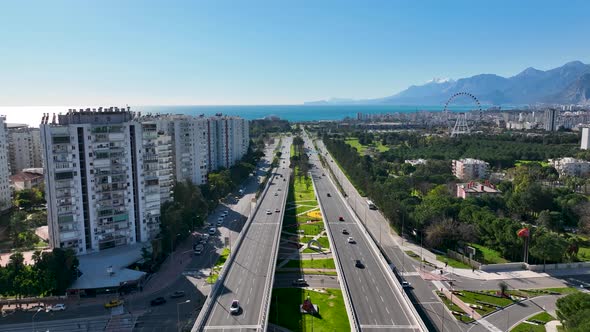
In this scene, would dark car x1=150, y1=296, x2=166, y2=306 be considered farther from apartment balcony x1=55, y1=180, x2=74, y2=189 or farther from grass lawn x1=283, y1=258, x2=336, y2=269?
apartment balcony x1=55, y1=180, x2=74, y2=189

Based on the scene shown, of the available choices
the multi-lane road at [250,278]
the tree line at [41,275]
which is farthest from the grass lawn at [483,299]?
the tree line at [41,275]

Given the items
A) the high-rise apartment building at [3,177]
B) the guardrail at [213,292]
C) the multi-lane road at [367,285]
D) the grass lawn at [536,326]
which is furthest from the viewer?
the high-rise apartment building at [3,177]

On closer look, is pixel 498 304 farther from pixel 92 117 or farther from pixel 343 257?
pixel 92 117

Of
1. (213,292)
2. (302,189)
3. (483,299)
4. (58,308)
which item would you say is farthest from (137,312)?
(302,189)


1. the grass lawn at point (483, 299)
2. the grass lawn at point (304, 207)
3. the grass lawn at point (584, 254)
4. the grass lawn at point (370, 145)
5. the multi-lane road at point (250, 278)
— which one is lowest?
the grass lawn at point (483, 299)

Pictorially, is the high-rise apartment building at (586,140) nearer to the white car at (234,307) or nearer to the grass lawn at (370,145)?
the grass lawn at (370,145)

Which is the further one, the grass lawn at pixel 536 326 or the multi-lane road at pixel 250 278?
the grass lawn at pixel 536 326

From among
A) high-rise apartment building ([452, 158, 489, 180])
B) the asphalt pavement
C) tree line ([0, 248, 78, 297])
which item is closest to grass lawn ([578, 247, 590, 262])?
high-rise apartment building ([452, 158, 489, 180])
